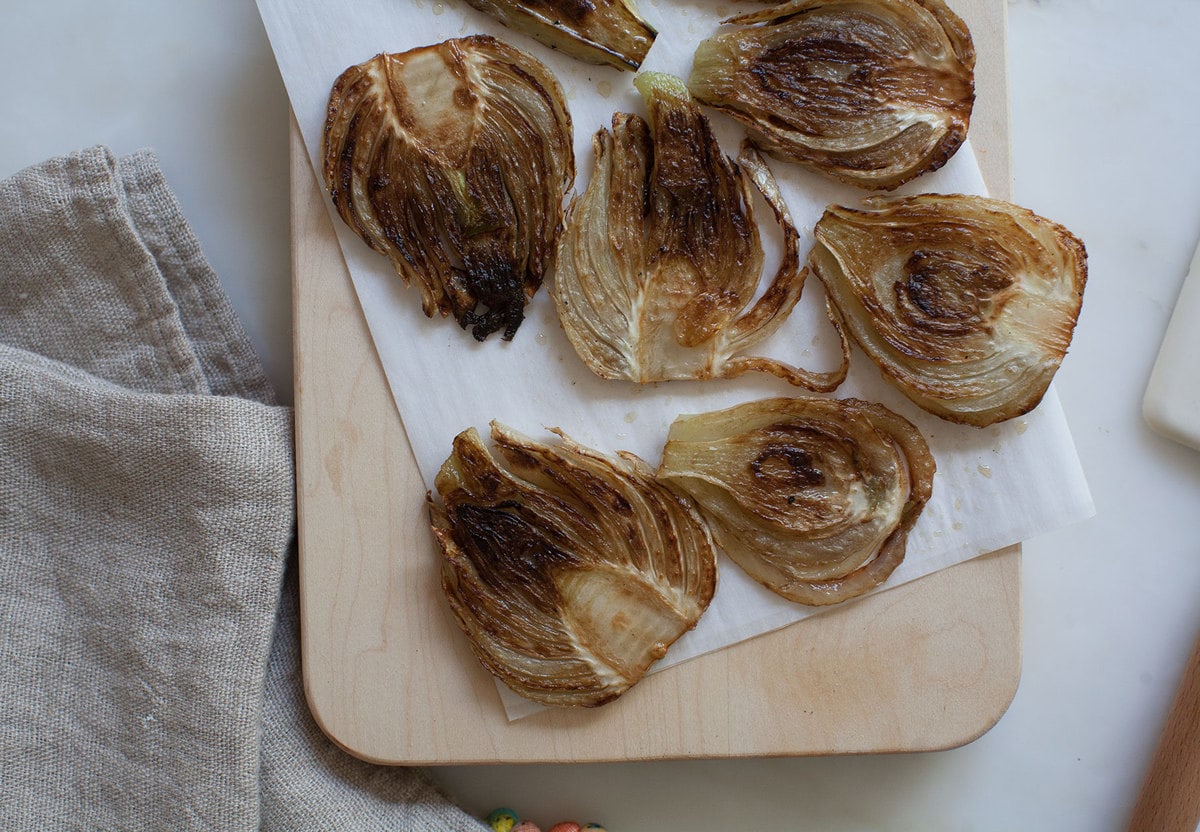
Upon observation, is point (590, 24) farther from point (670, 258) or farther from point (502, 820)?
point (502, 820)

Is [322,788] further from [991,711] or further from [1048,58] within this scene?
[1048,58]

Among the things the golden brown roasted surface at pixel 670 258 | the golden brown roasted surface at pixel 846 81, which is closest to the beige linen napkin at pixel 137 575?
the golden brown roasted surface at pixel 670 258

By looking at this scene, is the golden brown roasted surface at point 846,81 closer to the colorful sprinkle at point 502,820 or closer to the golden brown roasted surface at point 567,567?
the golden brown roasted surface at point 567,567

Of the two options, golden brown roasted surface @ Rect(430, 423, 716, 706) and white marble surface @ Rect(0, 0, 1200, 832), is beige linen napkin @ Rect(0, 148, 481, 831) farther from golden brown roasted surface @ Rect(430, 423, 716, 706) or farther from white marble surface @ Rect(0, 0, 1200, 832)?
golden brown roasted surface @ Rect(430, 423, 716, 706)

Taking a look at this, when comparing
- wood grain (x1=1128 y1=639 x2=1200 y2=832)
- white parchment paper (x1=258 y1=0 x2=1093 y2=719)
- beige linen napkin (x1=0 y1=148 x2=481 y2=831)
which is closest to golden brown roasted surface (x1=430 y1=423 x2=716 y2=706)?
white parchment paper (x1=258 y1=0 x2=1093 y2=719)

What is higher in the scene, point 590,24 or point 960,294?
point 590,24

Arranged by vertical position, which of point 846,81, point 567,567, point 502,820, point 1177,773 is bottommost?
point 502,820

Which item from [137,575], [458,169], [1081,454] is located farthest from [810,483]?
[137,575]

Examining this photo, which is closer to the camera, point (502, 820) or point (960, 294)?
point (960, 294)
